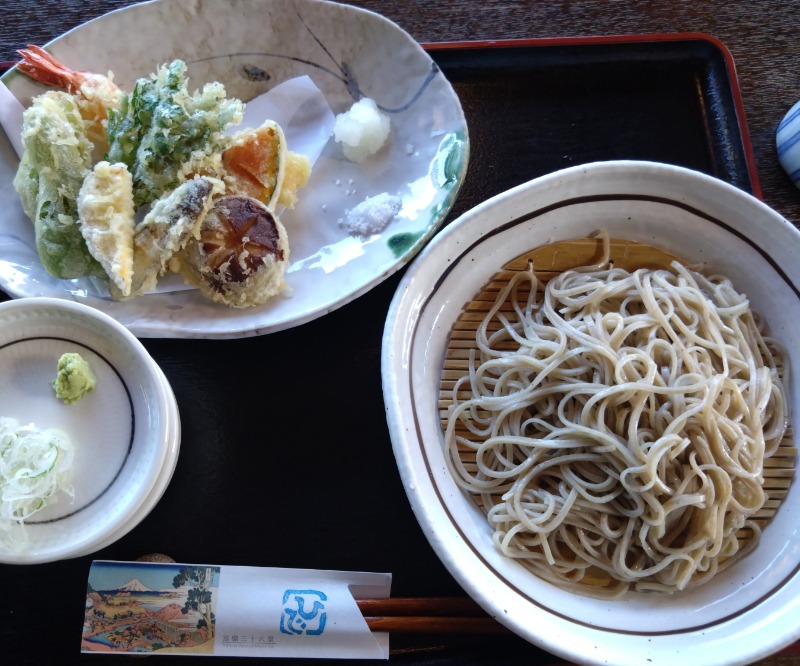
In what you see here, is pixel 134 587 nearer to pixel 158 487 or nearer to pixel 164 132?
pixel 158 487

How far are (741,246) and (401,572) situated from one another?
1.25m

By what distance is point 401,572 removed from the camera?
1.54m

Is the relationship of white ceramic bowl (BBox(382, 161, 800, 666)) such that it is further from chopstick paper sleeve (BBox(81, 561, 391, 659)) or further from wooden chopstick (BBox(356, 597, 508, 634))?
chopstick paper sleeve (BBox(81, 561, 391, 659))

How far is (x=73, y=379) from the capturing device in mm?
1384

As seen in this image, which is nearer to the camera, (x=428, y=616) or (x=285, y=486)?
(x=428, y=616)

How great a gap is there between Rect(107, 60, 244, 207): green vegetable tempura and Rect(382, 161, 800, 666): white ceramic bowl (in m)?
0.73

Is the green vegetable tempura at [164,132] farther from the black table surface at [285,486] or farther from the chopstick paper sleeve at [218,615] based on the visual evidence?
the chopstick paper sleeve at [218,615]

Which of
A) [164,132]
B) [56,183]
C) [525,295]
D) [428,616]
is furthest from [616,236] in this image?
[56,183]

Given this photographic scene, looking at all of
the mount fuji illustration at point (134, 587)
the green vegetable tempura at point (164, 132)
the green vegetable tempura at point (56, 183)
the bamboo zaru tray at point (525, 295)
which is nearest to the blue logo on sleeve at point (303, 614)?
the mount fuji illustration at point (134, 587)

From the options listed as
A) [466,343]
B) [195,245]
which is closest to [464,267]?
[466,343]

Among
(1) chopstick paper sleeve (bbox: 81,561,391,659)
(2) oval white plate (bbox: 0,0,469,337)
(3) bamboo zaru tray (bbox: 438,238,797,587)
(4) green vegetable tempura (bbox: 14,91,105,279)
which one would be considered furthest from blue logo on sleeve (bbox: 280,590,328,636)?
(4) green vegetable tempura (bbox: 14,91,105,279)

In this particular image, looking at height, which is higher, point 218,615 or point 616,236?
point 616,236

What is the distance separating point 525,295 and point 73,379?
1176 millimetres

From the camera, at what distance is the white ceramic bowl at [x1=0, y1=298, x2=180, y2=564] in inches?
54.2
